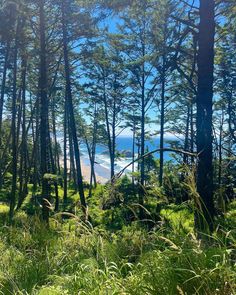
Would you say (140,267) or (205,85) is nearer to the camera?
(140,267)

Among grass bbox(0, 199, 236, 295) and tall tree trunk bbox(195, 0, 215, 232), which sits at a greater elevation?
tall tree trunk bbox(195, 0, 215, 232)

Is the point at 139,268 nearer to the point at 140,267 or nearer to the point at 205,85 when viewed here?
the point at 140,267

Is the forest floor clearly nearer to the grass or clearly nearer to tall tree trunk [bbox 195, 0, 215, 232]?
the grass

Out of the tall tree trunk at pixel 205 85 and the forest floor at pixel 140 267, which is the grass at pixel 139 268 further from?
the tall tree trunk at pixel 205 85

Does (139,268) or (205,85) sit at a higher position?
(205,85)

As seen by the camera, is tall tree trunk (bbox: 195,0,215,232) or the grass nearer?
the grass

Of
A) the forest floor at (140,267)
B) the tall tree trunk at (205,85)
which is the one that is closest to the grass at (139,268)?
the forest floor at (140,267)

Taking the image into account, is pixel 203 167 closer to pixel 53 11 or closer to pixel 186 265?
pixel 186 265

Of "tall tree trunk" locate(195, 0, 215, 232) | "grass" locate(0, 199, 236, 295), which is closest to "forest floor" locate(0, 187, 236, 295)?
"grass" locate(0, 199, 236, 295)

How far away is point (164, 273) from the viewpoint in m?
2.14

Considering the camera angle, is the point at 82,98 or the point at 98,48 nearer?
the point at 98,48

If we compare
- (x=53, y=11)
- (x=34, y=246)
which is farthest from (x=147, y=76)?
(x=34, y=246)

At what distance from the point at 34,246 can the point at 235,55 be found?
49.8ft

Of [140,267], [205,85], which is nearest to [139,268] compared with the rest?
[140,267]
